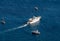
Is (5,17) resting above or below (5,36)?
above

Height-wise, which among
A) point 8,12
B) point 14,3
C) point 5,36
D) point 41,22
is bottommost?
point 5,36

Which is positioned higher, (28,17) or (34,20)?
(28,17)

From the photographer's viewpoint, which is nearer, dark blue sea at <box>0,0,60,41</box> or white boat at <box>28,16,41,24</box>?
dark blue sea at <box>0,0,60,41</box>

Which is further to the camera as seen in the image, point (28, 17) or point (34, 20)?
point (28, 17)

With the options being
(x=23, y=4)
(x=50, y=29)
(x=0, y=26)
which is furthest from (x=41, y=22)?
(x=23, y=4)

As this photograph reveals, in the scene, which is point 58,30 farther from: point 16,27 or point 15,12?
point 15,12

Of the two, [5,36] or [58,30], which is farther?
[58,30]

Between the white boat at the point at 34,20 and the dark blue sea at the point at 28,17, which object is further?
the white boat at the point at 34,20

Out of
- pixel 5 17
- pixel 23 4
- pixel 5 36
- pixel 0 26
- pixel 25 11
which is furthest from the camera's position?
pixel 23 4
